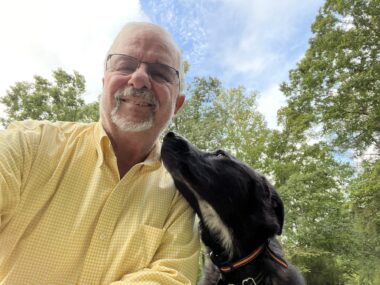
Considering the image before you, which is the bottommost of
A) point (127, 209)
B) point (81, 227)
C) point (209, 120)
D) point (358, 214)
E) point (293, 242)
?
point (81, 227)

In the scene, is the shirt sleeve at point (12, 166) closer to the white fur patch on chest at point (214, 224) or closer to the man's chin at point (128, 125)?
the man's chin at point (128, 125)

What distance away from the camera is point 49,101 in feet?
55.7

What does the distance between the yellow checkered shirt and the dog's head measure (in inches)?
13.9

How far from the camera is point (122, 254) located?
2.03 m

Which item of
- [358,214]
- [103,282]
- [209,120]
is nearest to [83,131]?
[103,282]

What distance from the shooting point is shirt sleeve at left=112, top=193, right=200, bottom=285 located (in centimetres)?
192

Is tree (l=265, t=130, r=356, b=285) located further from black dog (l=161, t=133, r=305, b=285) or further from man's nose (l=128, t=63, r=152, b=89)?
man's nose (l=128, t=63, r=152, b=89)

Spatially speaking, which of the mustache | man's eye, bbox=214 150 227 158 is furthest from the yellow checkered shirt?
man's eye, bbox=214 150 227 158

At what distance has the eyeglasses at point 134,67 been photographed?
8.45 feet

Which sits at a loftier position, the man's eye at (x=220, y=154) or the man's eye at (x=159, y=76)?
the man's eye at (x=159, y=76)

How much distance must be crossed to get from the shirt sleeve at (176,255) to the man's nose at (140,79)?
867 millimetres

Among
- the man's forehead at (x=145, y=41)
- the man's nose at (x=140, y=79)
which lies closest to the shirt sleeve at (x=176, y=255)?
the man's nose at (x=140, y=79)

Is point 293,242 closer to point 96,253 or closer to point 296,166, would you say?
point 296,166

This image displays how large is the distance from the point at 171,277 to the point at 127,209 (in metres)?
0.52
